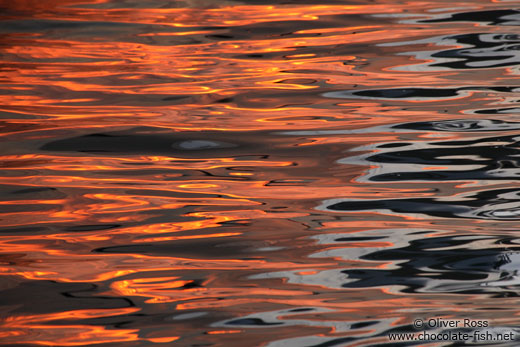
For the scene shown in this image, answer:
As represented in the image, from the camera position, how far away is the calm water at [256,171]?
1089 millimetres

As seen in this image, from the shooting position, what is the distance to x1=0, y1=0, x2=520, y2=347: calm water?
109 cm

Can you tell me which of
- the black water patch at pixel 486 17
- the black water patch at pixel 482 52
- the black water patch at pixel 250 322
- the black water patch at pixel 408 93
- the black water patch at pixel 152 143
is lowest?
the black water patch at pixel 250 322

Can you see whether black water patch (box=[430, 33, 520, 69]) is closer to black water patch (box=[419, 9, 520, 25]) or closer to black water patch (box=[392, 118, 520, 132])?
black water patch (box=[419, 9, 520, 25])

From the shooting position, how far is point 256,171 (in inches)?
59.6

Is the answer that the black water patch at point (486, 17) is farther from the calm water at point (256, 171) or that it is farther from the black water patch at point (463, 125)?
the black water patch at point (463, 125)

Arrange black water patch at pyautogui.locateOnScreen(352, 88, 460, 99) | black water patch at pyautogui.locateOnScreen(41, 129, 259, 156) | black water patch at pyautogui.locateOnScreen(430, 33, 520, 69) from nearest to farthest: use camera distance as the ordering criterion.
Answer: black water patch at pyautogui.locateOnScreen(41, 129, 259, 156)
black water patch at pyautogui.locateOnScreen(352, 88, 460, 99)
black water patch at pyautogui.locateOnScreen(430, 33, 520, 69)

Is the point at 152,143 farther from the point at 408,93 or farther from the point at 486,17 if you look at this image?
the point at 486,17

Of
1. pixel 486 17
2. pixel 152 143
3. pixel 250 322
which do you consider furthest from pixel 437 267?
pixel 486 17

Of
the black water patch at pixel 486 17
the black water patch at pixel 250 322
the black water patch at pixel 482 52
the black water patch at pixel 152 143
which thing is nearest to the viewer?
the black water patch at pixel 250 322

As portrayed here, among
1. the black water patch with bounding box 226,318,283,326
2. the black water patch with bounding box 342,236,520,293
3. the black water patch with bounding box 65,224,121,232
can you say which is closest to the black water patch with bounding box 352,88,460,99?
the black water patch with bounding box 342,236,520,293

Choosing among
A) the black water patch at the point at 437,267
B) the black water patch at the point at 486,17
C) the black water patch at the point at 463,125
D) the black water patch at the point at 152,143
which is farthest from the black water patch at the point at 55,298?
the black water patch at the point at 486,17

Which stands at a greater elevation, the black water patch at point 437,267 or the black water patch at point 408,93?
the black water patch at point 408,93

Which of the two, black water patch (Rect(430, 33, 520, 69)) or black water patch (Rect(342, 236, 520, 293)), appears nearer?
black water patch (Rect(342, 236, 520, 293))

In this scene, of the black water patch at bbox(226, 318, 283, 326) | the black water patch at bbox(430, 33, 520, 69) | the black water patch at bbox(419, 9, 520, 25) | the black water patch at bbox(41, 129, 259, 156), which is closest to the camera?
the black water patch at bbox(226, 318, 283, 326)
